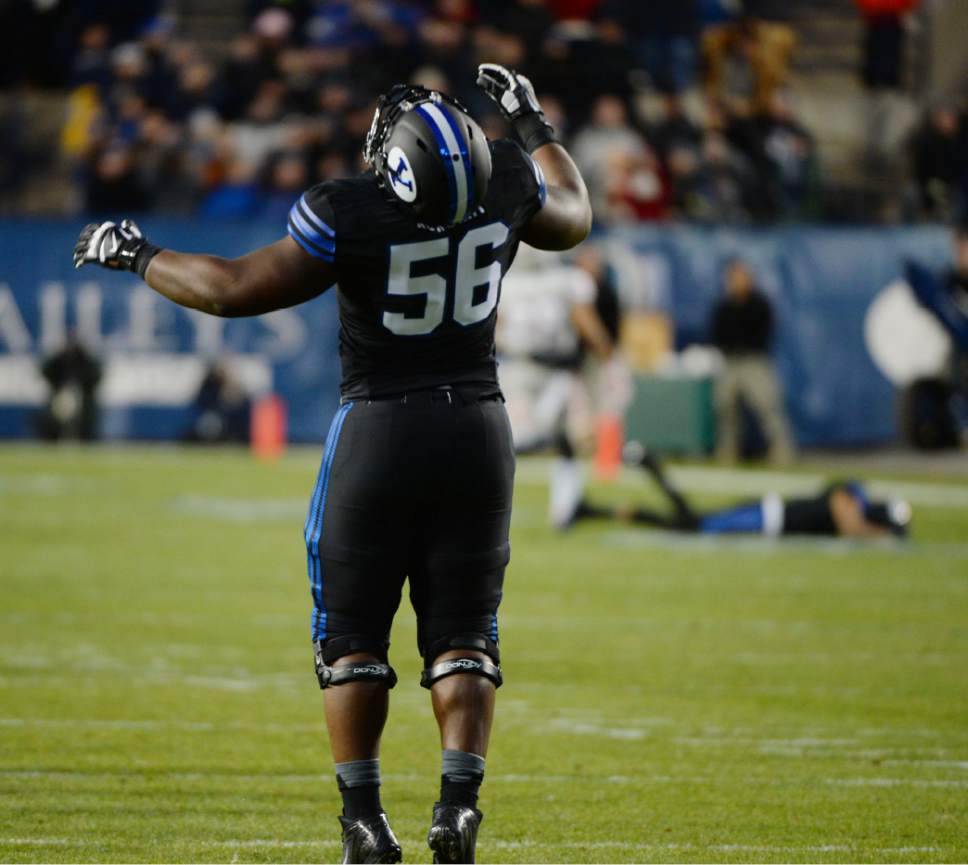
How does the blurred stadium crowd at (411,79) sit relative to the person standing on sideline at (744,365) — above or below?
above

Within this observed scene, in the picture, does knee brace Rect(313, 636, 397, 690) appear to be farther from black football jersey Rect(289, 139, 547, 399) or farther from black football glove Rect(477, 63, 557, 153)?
black football glove Rect(477, 63, 557, 153)

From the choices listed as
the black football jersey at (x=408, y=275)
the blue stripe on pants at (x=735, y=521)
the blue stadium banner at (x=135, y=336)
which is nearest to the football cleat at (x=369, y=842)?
the black football jersey at (x=408, y=275)

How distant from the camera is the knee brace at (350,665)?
189 inches

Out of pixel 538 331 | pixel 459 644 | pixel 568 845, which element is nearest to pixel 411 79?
pixel 538 331

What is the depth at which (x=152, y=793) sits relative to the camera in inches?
232

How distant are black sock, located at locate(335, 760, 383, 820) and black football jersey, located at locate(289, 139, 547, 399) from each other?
2.87 ft

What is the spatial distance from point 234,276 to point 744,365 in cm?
1515

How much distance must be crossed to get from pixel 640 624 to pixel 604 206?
39.9 ft

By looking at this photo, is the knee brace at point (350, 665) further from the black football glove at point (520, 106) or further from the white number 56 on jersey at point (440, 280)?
the black football glove at point (520, 106)

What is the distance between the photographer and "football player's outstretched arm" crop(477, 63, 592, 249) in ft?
16.8

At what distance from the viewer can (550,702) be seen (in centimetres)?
775

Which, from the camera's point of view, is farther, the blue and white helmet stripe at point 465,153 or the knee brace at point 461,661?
the knee brace at point 461,661

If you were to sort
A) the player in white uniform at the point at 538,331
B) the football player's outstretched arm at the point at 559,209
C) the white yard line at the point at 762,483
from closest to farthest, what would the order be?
the football player's outstretched arm at the point at 559,209 < the white yard line at the point at 762,483 < the player in white uniform at the point at 538,331

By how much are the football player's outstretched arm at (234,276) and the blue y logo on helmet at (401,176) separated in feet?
0.80
